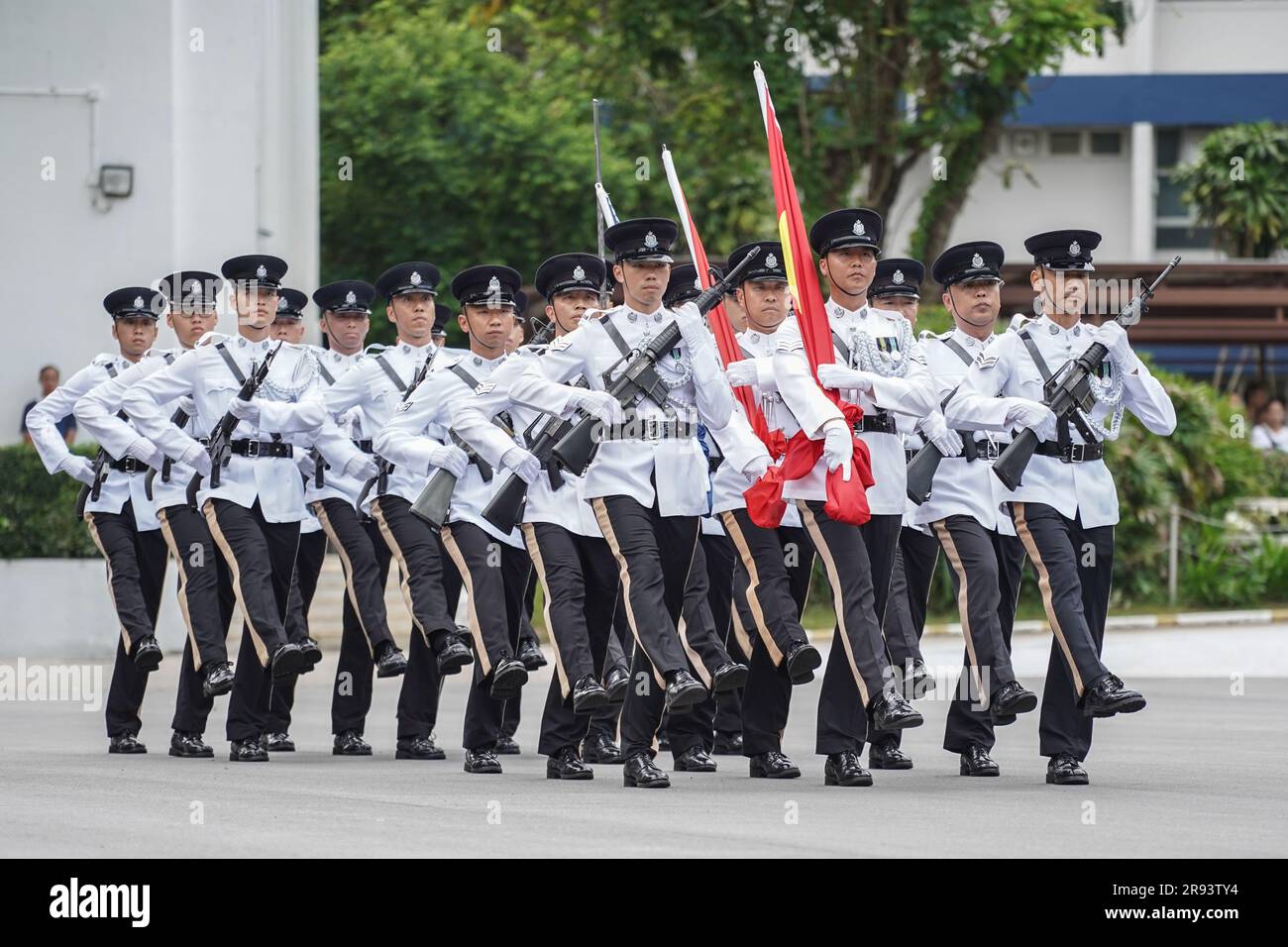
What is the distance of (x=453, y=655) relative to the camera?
10.4 m

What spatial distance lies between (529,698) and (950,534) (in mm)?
5606

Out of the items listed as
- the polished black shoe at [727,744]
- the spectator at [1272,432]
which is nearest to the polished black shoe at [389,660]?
the polished black shoe at [727,744]

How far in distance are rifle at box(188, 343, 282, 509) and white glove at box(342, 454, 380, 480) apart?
0.55m

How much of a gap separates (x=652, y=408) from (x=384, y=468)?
90.9 inches

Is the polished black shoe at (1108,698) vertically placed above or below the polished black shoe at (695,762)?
above

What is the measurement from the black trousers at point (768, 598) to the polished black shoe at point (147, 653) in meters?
2.97

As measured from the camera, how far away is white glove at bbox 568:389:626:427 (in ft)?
29.5

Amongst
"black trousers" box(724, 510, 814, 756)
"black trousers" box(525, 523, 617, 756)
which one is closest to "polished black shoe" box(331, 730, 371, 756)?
"black trousers" box(525, 523, 617, 756)

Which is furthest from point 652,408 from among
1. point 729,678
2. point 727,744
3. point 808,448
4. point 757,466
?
point 727,744

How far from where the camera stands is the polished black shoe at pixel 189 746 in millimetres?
11078

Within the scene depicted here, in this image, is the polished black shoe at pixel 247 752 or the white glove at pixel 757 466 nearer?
the white glove at pixel 757 466

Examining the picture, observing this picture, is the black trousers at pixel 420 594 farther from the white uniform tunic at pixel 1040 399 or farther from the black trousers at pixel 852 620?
the white uniform tunic at pixel 1040 399

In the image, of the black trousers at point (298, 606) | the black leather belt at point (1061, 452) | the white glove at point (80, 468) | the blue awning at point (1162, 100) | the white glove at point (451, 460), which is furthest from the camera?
the blue awning at point (1162, 100)
